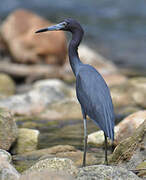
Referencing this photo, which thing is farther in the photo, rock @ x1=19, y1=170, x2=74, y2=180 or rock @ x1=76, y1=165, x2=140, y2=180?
rock @ x1=76, y1=165, x2=140, y2=180

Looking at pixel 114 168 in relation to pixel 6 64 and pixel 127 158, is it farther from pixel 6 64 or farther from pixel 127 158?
pixel 6 64

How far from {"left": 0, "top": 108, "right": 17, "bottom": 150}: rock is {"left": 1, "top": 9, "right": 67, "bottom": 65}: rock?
8566 millimetres

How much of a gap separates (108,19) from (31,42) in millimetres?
10744

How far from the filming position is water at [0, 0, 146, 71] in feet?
74.0

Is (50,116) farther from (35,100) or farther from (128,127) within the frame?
(128,127)

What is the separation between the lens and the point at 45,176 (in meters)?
4.01

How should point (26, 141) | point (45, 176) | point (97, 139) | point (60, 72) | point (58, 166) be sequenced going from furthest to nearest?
point (60, 72) < point (97, 139) < point (26, 141) < point (58, 166) < point (45, 176)

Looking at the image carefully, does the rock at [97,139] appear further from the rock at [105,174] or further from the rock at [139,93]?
the rock at [139,93]

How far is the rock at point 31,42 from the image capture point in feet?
48.9

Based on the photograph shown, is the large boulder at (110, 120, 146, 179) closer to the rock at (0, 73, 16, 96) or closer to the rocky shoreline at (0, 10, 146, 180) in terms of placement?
the rocky shoreline at (0, 10, 146, 180)

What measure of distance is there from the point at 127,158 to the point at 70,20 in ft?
5.82

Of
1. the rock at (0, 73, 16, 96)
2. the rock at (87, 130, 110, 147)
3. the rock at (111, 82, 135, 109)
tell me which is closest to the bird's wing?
the rock at (87, 130, 110, 147)

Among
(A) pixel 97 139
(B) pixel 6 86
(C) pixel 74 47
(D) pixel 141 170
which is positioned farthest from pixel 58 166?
(B) pixel 6 86

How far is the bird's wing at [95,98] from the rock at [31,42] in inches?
380
